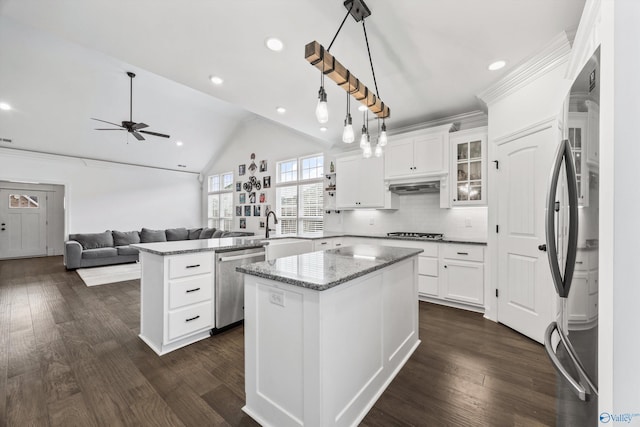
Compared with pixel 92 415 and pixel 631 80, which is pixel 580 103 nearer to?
pixel 631 80

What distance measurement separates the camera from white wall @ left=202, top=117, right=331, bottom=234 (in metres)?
5.94

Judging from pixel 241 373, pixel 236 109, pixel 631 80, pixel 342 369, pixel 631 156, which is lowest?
pixel 241 373

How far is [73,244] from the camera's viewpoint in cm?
574

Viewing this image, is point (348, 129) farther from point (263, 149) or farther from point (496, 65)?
point (263, 149)

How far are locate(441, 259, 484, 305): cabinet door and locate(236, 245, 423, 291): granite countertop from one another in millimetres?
1758

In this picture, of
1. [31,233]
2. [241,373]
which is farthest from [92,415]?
[31,233]

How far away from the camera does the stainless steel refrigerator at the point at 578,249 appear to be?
0.69 metres

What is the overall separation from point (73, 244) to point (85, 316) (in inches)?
150

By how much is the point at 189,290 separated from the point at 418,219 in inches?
136

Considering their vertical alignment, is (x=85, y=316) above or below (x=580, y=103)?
below

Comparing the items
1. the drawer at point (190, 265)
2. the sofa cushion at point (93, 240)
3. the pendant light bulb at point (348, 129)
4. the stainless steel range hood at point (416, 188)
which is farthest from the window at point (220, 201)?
the pendant light bulb at point (348, 129)

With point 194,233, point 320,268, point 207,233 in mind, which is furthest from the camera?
point 194,233

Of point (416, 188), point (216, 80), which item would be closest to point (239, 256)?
point (216, 80)

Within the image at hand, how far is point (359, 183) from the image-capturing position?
4.57 meters
